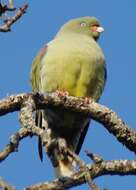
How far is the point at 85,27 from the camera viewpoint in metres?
7.28

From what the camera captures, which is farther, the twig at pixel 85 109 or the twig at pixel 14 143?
the twig at pixel 85 109

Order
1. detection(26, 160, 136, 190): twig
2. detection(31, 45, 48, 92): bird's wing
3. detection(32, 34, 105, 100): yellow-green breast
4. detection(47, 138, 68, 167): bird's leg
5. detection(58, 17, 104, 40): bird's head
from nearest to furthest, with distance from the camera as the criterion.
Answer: detection(47, 138, 68, 167): bird's leg < detection(26, 160, 136, 190): twig < detection(32, 34, 105, 100): yellow-green breast < detection(31, 45, 48, 92): bird's wing < detection(58, 17, 104, 40): bird's head

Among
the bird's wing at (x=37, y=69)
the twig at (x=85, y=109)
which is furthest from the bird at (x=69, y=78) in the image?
the twig at (x=85, y=109)

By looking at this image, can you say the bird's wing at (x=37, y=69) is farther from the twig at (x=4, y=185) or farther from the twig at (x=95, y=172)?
the twig at (x=4, y=185)

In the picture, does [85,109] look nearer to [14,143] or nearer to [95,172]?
[95,172]

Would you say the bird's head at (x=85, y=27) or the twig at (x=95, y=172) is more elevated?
the bird's head at (x=85, y=27)

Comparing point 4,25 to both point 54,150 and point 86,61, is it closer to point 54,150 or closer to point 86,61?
point 54,150

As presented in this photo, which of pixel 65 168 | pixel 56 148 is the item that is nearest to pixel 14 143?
pixel 56 148

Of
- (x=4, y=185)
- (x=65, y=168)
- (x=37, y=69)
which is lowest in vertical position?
(x=4, y=185)

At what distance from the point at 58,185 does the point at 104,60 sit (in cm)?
283

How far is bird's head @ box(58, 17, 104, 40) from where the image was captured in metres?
7.19

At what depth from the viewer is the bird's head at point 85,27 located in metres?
7.19

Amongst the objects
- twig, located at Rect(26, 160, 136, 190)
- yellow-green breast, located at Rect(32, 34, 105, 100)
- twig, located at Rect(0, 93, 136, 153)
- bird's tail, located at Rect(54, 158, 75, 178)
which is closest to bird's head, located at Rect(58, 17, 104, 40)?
yellow-green breast, located at Rect(32, 34, 105, 100)

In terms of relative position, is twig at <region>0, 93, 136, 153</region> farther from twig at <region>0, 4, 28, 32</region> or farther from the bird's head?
the bird's head
